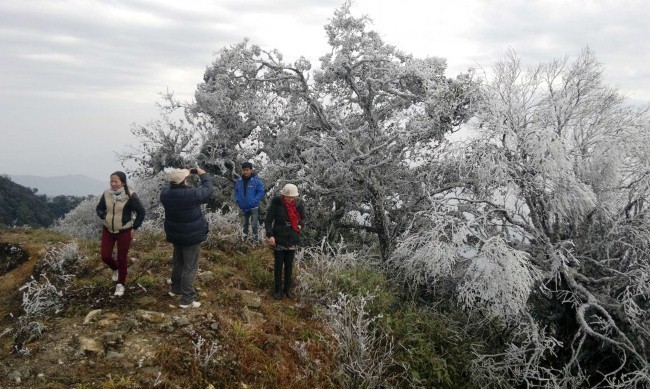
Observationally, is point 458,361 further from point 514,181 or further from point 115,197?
point 115,197

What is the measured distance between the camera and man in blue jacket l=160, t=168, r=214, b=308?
575 centimetres

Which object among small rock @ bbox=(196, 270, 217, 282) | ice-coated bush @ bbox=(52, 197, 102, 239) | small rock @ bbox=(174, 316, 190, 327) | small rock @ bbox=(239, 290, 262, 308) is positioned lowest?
ice-coated bush @ bbox=(52, 197, 102, 239)

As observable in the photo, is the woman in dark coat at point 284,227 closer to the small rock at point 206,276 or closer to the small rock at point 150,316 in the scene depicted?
the small rock at point 206,276

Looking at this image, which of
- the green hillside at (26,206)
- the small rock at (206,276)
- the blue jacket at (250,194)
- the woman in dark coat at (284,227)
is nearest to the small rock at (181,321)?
the small rock at (206,276)

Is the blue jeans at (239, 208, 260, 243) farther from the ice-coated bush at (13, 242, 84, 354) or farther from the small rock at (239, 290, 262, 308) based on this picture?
the ice-coated bush at (13, 242, 84, 354)

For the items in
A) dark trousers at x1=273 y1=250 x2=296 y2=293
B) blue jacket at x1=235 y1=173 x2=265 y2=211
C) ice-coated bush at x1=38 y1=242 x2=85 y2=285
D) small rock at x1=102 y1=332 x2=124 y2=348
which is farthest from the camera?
blue jacket at x1=235 y1=173 x2=265 y2=211

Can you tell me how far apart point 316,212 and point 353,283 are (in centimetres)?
456

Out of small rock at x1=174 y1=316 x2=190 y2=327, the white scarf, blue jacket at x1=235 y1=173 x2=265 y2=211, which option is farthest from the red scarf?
the white scarf

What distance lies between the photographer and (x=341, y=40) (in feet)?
36.9

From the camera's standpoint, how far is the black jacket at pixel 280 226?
6527 mm

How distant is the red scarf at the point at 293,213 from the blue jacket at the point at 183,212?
1.27 meters

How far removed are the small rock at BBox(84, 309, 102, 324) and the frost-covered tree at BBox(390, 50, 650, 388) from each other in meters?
4.67

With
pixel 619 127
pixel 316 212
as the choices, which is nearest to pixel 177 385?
pixel 316 212

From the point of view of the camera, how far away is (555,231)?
8.17 meters
